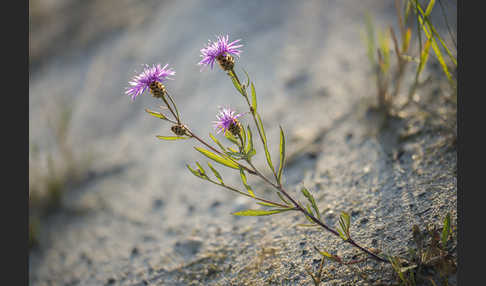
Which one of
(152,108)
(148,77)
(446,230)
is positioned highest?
(152,108)

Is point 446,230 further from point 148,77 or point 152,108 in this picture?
point 152,108

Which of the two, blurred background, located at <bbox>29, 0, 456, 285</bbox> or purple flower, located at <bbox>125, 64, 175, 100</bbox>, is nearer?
purple flower, located at <bbox>125, 64, 175, 100</bbox>

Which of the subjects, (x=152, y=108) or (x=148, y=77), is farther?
(x=152, y=108)

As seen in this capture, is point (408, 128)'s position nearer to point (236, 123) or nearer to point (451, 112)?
point (451, 112)

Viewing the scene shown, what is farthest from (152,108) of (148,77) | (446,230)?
(446,230)

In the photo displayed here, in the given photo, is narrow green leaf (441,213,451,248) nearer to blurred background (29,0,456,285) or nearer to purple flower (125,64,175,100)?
blurred background (29,0,456,285)

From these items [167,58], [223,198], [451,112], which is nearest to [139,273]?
[223,198]

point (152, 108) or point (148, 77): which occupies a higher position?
point (152, 108)

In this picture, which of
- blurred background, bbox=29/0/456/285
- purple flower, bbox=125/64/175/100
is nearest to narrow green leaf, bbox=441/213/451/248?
blurred background, bbox=29/0/456/285
